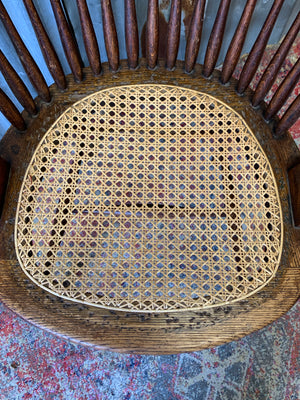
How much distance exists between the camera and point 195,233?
1.77 ft

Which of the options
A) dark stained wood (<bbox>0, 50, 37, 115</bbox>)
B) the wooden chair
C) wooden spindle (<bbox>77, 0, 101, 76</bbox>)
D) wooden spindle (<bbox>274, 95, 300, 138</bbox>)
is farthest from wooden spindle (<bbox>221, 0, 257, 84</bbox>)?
dark stained wood (<bbox>0, 50, 37, 115</bbox>)

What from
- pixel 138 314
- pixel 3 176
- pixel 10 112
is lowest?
pixel 138 314

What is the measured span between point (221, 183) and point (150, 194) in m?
0.13

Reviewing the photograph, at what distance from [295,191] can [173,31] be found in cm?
34

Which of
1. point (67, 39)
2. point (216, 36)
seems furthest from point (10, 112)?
point (216, 36)

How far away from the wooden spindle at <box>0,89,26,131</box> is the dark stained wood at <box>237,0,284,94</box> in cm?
39

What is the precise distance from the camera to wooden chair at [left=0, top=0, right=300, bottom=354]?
1.57 ft

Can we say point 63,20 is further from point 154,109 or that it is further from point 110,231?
point 110,231

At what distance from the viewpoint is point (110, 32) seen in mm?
530

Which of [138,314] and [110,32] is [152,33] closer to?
[110,32]

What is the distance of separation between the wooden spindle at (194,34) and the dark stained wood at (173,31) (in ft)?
0.07

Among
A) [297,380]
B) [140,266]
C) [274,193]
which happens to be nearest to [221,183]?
[274,193]

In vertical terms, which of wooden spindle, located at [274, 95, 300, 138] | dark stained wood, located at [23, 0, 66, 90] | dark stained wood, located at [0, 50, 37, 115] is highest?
dark stained wood, located at [23, 0, 66, 90]

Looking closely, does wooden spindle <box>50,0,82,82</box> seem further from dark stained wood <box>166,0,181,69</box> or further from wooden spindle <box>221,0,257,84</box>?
wooden spindle <box>221,0,257,84</box>
